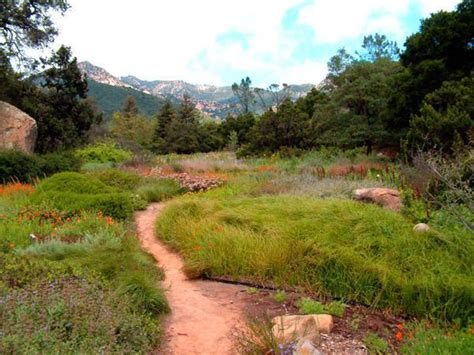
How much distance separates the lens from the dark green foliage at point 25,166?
1132 cm

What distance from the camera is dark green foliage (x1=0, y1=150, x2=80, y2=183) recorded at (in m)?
11.3

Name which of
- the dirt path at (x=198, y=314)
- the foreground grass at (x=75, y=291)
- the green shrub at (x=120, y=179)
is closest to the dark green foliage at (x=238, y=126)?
the green shrub at (x=120, y=179)

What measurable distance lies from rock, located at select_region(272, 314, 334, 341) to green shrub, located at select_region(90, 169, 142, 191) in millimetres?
8209

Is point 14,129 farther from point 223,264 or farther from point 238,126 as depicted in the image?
point 238,126

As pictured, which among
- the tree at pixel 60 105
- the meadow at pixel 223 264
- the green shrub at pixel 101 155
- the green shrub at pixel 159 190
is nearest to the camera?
the meadow at pixel 223 264

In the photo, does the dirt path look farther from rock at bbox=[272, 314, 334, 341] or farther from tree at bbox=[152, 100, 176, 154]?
tree at bbox=[152, 100, 176, 154]

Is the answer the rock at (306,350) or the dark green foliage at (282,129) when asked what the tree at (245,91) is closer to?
the dark green foliage at (282,129)

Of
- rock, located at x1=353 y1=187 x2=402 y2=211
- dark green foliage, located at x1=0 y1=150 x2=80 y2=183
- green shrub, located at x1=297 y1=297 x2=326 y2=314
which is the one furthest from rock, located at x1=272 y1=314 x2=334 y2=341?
dark green foliage, located at x1=0 y1=150 x2=80 y2=183

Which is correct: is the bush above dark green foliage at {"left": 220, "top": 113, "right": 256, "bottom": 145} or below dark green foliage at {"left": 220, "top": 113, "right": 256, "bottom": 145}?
below

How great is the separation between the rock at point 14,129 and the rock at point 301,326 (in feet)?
47.0

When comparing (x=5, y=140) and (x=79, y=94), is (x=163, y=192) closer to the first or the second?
(x=5, y=140)

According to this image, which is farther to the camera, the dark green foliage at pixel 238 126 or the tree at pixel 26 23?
the dark green foliage at pixel 238 126

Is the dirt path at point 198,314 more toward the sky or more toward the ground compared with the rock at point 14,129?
more toward the ground

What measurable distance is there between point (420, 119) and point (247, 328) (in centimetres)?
943
